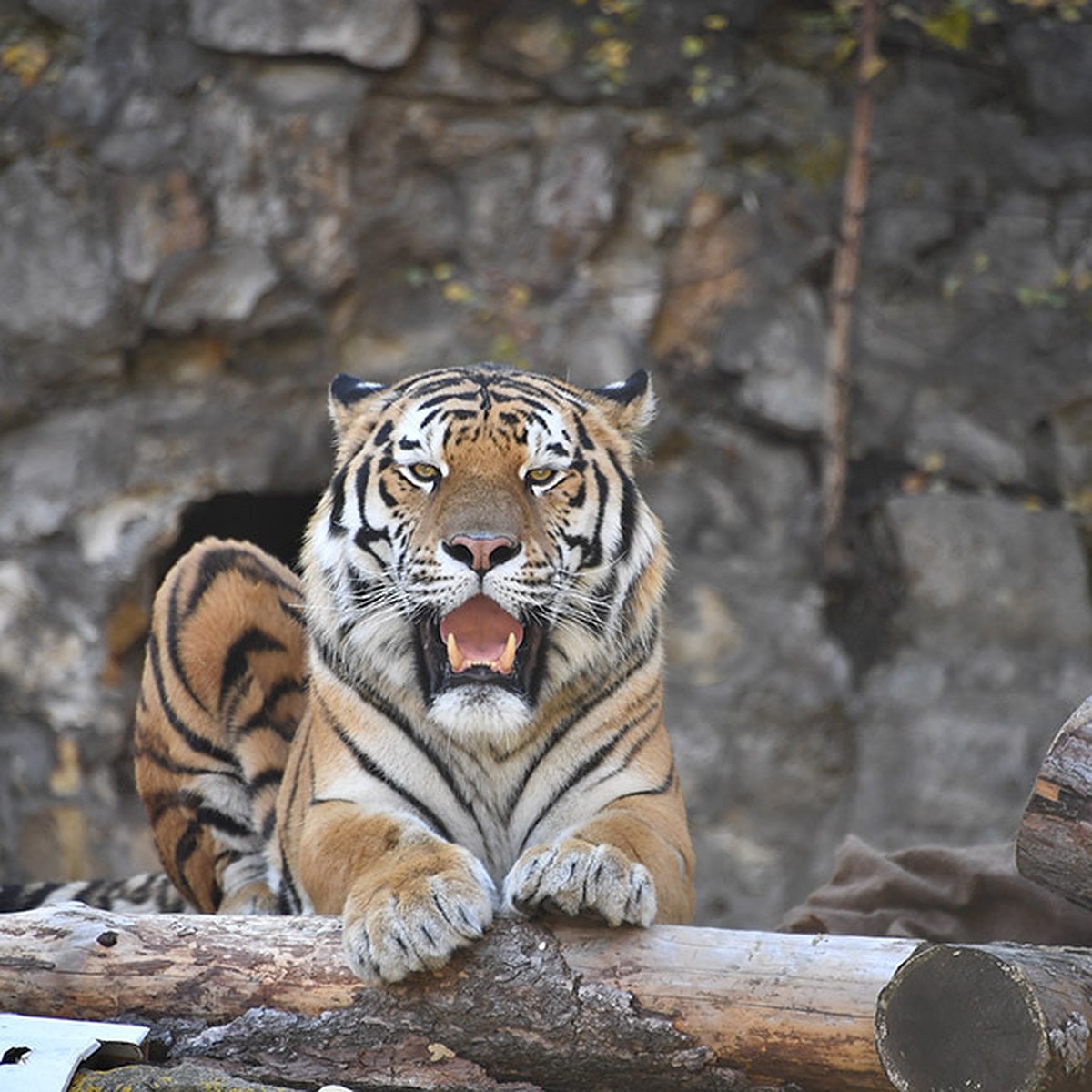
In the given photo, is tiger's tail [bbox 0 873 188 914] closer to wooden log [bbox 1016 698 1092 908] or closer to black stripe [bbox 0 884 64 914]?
black stripe [bbox 0 884 64 914]

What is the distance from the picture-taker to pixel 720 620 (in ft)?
20.9

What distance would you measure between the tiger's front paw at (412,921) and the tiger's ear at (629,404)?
45.8 inches

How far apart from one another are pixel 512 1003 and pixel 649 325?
437 cm

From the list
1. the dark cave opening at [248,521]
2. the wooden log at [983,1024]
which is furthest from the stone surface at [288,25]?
the wooden log at [983,1024]

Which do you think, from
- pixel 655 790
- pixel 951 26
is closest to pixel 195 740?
pixel 655 790

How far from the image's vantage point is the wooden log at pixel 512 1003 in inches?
91.9

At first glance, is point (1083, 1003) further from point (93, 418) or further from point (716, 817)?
point (93, 418)

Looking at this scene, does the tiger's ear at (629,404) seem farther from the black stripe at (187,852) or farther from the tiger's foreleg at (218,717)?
the black stripe at (187,852)

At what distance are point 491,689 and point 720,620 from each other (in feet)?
11.7

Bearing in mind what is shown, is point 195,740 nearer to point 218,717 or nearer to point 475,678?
point 218,717

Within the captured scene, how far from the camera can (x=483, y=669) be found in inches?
114

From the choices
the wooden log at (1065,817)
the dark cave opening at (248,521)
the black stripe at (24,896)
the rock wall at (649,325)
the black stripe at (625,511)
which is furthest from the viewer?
the dark cave opening at (248,521)

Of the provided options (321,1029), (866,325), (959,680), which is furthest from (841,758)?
(321,1029)

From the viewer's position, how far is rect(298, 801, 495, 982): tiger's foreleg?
2393 millimetres
